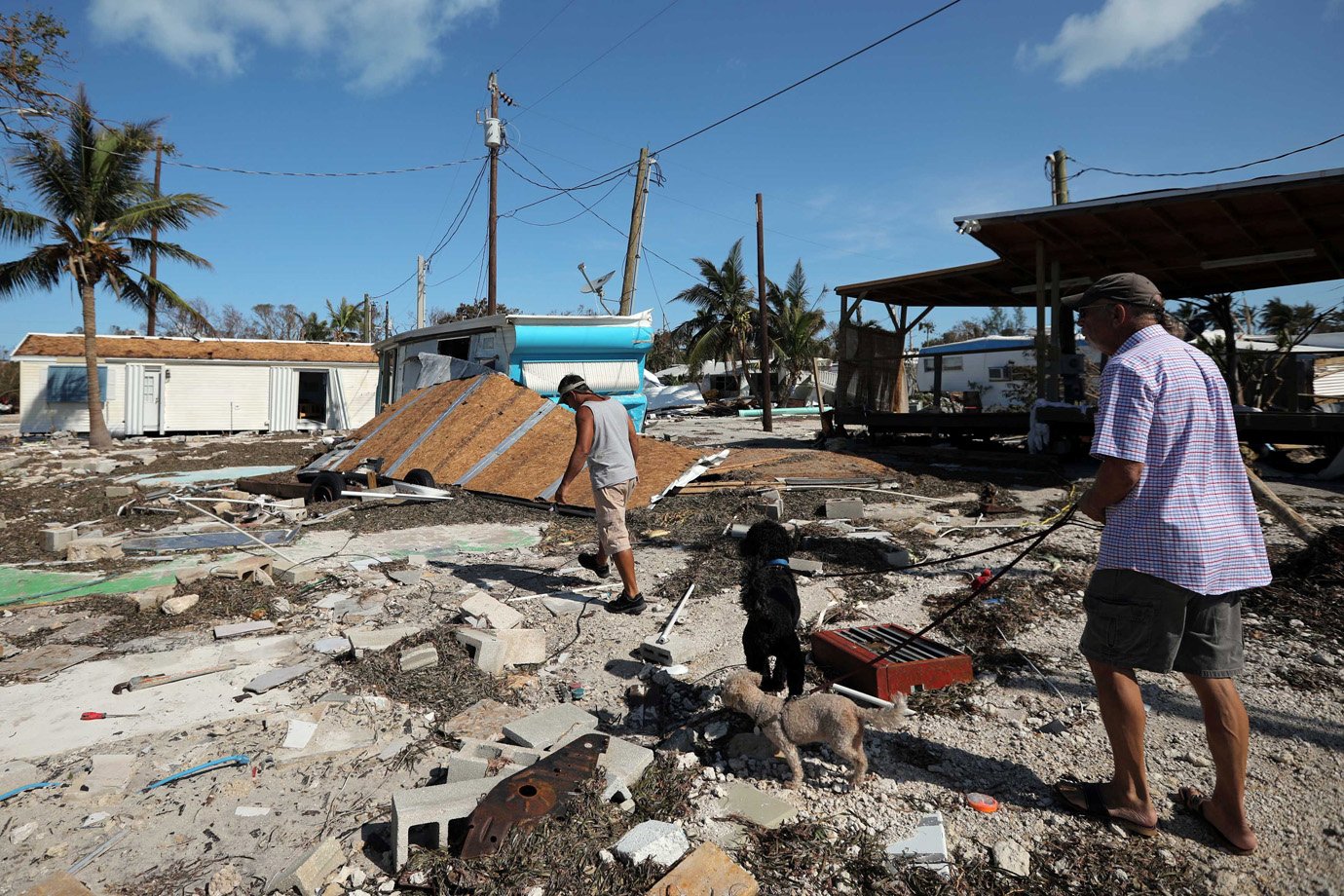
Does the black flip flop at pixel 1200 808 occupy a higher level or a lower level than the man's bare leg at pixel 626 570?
lower

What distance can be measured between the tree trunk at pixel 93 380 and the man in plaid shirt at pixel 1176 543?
886 inches

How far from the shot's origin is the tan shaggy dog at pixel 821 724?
8.23ft

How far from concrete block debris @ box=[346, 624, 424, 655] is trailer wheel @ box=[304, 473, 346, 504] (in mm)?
5107

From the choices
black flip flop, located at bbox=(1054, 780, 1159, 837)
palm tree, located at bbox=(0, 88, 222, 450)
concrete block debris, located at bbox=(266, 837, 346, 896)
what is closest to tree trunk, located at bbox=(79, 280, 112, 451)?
palm tree, located at bbox=(0, 88, 222, 450)

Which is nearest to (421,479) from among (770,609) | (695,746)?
(695,746)

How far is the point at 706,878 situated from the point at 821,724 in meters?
0.71

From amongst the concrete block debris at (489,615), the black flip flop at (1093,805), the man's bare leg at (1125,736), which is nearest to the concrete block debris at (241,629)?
the concrete block debris at (489,615)

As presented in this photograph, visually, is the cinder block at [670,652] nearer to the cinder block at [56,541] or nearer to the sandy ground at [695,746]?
the sandy ground at [695,746]

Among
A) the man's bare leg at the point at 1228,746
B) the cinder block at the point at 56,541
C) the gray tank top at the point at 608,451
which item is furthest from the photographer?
the cinder block at the point at 56,541

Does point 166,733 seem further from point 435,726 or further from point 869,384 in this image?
point 869,384

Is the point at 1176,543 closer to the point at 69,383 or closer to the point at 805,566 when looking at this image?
the point at 805,566

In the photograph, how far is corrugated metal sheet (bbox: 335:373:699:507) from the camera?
8562 millimetres

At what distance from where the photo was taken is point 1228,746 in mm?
2137

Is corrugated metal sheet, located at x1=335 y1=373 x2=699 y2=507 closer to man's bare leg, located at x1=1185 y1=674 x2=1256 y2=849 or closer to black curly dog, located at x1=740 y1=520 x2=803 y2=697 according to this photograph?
black curly dog, located at x1=740 y1=520 x2=803 y2=697
